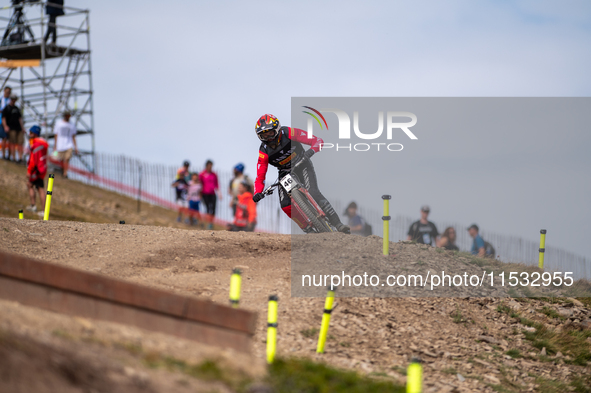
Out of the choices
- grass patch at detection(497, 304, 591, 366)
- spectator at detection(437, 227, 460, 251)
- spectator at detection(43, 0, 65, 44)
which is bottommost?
grass patch at detection(497, 304, 591, 366)

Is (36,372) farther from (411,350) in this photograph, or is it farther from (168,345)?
(411,350)

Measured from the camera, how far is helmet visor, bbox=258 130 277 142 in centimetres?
1014

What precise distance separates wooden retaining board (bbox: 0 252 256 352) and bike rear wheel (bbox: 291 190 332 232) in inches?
213

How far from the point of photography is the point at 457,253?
11.5m

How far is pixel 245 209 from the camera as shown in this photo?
1510 cm

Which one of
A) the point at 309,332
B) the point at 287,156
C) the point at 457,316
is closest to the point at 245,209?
the point at 287,156

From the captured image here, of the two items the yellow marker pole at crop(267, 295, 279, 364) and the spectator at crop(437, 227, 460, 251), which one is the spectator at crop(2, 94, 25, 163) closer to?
the spectator at crop(437, 227, 460, 251)

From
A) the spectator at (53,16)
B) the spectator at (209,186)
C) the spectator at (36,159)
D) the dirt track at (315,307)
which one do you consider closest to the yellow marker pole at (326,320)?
the dirt track at (315,307)

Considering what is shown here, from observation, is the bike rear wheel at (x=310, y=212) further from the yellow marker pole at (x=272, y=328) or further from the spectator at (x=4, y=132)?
the spectator at (x=4, y=132)

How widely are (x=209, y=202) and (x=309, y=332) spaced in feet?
39.7

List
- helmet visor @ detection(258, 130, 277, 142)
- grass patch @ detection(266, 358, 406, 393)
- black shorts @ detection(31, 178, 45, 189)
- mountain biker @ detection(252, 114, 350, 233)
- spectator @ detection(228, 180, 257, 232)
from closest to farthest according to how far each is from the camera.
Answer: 1. grass patch @ detection(266, 358, 406, 393)
2. helmet visor @ detection(258, 130, 277, 142)
3. mountain biker @ detection(252, 114, 350, 233)
4. black shorts @ detection(31, 178, 45, 189)
5. spectator @ detection(228, 180, 257, 232)

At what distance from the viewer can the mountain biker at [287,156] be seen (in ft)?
33.6

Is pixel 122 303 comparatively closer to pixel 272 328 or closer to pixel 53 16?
pixel 272 328

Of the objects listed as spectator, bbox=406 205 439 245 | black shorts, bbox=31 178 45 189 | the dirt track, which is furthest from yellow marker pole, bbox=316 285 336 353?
black shorts, bbox=31 178 45 189
